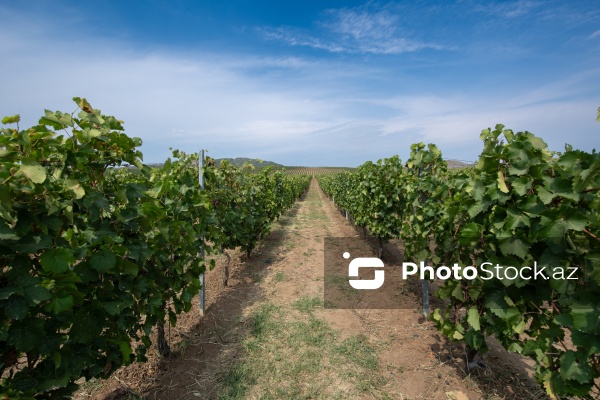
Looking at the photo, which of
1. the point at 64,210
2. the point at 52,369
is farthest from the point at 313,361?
the point at 64,210

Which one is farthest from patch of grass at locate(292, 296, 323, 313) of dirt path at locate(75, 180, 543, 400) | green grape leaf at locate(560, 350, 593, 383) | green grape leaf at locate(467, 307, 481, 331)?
green grape leaf at locate(560, 350, 593, 383)

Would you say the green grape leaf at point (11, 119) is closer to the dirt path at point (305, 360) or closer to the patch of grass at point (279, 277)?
the dirt path at point (305, 360)

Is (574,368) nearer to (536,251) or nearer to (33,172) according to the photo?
(536,251)

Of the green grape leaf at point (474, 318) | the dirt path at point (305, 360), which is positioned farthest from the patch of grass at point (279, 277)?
the green grape leaf at point (474, 318)

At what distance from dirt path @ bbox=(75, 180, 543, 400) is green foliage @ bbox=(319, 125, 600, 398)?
75cm

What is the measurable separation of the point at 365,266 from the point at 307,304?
2.83 m

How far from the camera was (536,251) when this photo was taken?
2.60 meters

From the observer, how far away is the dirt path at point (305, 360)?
11.3 ft

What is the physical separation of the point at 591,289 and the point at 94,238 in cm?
335

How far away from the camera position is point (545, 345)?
237 cm

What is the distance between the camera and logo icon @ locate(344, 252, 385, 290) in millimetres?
6623

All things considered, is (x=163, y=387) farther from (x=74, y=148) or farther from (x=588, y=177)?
(x=588, y=177)

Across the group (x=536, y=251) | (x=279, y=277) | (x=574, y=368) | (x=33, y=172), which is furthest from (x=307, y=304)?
(x=33, y=172)

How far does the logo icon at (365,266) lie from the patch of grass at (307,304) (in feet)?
3.57
